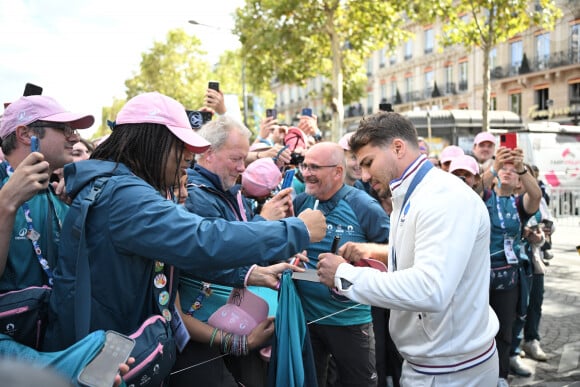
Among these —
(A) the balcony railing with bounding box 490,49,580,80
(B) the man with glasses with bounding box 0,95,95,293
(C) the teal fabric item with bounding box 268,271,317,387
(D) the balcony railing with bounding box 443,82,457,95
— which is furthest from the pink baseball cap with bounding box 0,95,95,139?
(D) the balcony railing with bounding box 443,82,457,95

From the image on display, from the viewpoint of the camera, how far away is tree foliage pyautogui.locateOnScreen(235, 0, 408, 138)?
66.2ft

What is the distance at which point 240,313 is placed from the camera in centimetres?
300

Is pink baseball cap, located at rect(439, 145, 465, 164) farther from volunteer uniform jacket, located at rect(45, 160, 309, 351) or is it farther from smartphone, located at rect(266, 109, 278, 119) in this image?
volunteer uniform jacket, located at rect(45, 160, 309, 351)

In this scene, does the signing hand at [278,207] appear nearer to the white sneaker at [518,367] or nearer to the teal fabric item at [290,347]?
the teal fabric item at [290,347]

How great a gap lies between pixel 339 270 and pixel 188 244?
2.65 feet

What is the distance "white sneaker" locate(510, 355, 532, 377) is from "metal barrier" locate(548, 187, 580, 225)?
10.6 metres

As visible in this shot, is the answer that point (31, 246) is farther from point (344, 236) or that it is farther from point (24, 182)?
point (344, 236)

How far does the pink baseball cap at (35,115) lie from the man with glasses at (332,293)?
1.77 metres

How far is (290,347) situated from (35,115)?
1792 millimetres

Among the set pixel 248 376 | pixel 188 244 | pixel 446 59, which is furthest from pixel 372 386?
pixel 446 59

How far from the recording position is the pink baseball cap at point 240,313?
2.95m

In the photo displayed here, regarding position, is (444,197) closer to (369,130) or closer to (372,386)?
(369,130)

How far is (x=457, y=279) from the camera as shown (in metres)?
2.27

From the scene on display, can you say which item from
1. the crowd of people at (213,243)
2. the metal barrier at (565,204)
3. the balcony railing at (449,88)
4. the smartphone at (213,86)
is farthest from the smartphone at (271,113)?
the balcony railing at (449,88)
